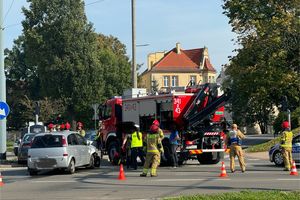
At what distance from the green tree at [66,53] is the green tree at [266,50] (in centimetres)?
2228

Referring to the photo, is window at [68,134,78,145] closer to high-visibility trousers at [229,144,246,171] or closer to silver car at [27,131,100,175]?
silver car at [27,131,100,175]

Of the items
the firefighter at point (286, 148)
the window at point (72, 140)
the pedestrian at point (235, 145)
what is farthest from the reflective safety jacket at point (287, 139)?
the window at point (72, 140)

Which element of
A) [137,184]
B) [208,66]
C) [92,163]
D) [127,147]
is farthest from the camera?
[208,66]

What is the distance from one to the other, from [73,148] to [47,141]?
3.27 ft

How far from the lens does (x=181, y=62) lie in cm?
10638

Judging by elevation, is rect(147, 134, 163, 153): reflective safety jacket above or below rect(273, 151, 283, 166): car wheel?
above

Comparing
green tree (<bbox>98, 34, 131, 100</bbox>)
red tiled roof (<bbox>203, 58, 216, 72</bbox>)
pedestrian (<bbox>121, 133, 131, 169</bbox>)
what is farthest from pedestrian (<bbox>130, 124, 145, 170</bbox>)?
red tiled roof (<bbox>203, 58, 216, 72</bbox>)

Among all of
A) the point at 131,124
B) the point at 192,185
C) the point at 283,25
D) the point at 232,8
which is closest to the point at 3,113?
the point at 131,124

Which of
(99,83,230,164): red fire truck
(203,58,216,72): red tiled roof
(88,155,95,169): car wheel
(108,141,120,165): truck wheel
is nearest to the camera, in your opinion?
(99,83,230,164): red fire truck

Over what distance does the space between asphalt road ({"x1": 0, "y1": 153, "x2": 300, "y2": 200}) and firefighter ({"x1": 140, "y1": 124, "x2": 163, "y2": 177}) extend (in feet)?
1.17

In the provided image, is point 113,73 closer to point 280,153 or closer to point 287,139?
point 280,153

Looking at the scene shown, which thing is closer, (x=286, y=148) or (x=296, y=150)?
(x=286, y=148)

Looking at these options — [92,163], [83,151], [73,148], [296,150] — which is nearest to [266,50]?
[296,150]

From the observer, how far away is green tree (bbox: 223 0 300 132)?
41344 millimetres
